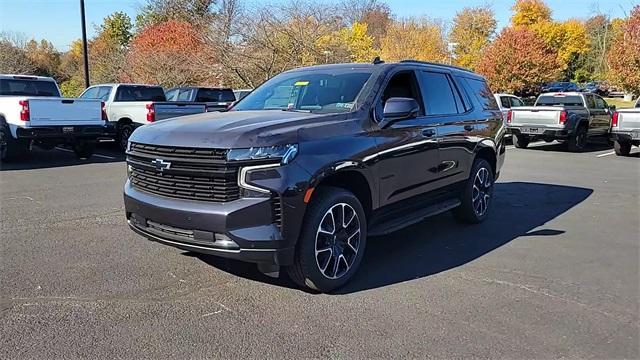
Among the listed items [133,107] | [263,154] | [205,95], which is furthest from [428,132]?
[205,95]

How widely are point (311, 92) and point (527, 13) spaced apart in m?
65.2

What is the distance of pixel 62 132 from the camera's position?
38.5ft

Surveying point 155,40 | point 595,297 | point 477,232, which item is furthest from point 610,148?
point 155,40

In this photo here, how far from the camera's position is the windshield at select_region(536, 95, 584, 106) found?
1727 cm

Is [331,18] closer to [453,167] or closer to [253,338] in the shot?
[453,167]

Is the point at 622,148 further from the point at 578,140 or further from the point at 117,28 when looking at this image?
the point at 117,28

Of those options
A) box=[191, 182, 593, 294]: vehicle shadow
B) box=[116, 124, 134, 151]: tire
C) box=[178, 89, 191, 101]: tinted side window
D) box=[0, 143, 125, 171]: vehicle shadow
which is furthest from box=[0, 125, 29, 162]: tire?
box=[191, 182, 593, 294]: vehicle shadow

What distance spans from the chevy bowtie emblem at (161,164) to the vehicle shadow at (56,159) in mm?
8383

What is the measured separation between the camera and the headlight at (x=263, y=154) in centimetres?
387

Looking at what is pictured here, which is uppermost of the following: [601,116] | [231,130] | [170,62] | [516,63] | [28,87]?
[516,63]

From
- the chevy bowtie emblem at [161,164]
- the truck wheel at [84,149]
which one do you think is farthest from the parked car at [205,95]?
the chevy bowtie emblem at [161,164]

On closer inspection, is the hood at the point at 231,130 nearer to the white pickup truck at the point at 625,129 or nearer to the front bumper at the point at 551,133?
the white pickup truck at the point at 625,129

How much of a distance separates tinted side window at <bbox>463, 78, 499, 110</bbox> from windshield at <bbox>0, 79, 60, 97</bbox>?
11237mm

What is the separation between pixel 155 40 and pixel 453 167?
32289mm
